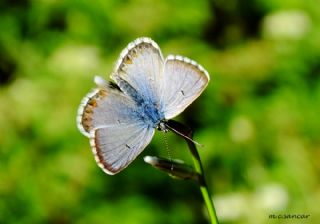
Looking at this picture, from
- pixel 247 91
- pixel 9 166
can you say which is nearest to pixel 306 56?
pixel 247 91

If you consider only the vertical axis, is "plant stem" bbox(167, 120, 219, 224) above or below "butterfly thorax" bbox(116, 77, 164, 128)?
below

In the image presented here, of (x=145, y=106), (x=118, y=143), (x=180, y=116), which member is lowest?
(x=118, y=143)

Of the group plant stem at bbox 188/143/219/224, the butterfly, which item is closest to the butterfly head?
the butterfly

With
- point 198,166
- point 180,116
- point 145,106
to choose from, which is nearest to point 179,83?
point 145,106

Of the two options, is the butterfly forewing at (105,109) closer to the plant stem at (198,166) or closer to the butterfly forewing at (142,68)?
the butterfly forewing at (142,68)

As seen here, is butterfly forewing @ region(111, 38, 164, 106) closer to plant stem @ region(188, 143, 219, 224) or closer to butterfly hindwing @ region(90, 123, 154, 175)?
butterfly hindwing @ region(90, 123, 154, 175)

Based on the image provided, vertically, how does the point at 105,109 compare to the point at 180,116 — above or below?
below

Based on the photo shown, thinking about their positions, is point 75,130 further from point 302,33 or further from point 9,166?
point 302,33

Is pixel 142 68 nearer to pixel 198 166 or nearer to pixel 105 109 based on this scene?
pixel 105 109
